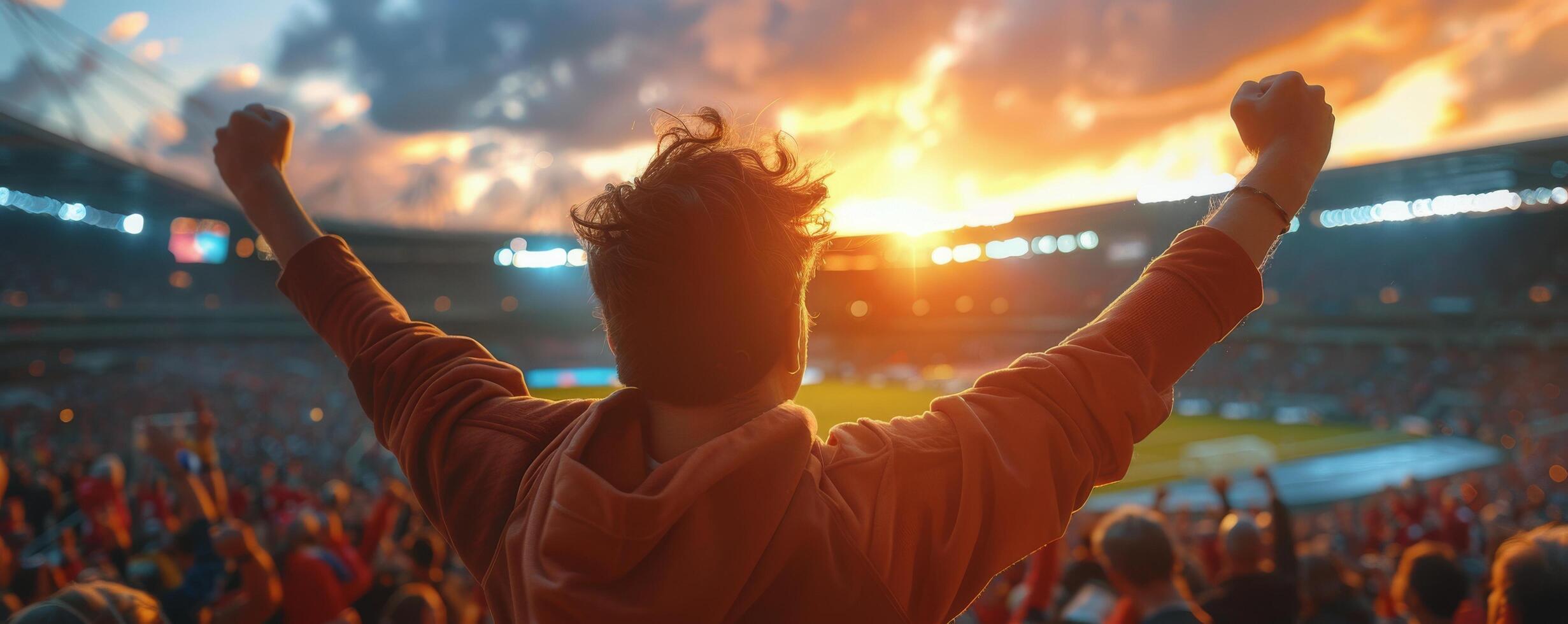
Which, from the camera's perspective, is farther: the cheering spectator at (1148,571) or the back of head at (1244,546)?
the back of head at (1244,546)

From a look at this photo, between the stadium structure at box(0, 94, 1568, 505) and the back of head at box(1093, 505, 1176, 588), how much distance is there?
52.6 ft

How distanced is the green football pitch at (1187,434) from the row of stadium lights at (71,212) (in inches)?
976

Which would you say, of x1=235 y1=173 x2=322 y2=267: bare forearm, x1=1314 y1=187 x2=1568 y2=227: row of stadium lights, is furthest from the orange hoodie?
x1=1314 y1=187 x2=1568 y2=227: row of stadium lights

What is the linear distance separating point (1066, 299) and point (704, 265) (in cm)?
4612

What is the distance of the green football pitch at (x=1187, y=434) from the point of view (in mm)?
21297

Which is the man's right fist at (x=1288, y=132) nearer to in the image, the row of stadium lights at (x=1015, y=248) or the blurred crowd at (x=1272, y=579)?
the blurred crowd at (x=1272, y=579)

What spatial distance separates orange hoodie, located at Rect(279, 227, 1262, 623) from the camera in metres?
0.92

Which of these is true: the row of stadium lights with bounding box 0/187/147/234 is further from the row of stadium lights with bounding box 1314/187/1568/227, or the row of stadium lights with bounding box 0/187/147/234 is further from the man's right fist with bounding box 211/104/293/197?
the row of stadium lights with bounding box 1314/187/1568/227

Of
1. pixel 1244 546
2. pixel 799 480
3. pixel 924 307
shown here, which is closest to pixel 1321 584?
pixel 1244 546

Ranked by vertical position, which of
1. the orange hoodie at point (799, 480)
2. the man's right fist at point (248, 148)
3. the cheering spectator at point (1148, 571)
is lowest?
the cheering spectator at point (1148, 571)

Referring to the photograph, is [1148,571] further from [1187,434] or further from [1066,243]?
[1066,243]

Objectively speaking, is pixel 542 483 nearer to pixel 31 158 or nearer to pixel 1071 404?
pixel 1071 404

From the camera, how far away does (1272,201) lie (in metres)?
1.18

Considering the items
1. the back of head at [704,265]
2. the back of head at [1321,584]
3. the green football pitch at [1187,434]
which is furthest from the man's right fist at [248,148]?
the green football pitch at [1187,434]
